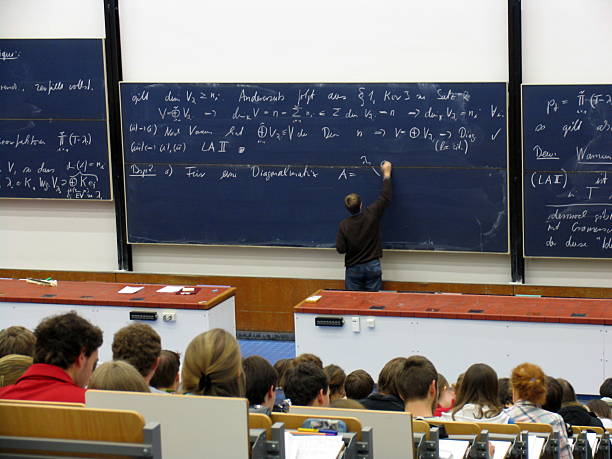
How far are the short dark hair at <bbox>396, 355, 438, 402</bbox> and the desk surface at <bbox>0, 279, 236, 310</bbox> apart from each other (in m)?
3.37

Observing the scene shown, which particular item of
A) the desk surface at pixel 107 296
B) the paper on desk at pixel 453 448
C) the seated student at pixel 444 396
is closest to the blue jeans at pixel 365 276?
the desk surface at pixel 107 296

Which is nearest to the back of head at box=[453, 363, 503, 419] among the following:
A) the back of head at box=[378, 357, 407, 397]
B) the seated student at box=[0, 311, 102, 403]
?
the back of head at box=[378, 357, 407, 397]

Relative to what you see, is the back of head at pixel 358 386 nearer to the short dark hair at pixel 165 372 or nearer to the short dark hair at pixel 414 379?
the short dark hair at pixel 414 379

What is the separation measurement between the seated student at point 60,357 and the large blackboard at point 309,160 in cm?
601

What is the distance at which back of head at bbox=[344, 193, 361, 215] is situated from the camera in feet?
29.9

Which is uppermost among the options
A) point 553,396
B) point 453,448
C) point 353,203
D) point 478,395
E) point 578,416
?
point 353,203

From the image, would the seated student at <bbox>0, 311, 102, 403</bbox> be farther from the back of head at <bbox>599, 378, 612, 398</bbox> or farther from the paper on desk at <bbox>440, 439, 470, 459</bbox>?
the back of head at <bbox>599, 378, 612, 398</bbox>

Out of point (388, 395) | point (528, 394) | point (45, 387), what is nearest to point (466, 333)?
point (528, 394)

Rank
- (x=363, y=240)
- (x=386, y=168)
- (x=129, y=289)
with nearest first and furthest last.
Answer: (x=129, y=289)
(x=363, y=240)
(x=386, y=168)

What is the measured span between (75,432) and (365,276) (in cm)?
689

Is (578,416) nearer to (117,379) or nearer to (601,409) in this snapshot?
(601,409)

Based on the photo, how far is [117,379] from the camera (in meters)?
3.44

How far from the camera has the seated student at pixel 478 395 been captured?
4789mm

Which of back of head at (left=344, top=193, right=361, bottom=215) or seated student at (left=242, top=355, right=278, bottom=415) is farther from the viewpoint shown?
back of head at (left=344, top=193, right=361, bottom=215)
